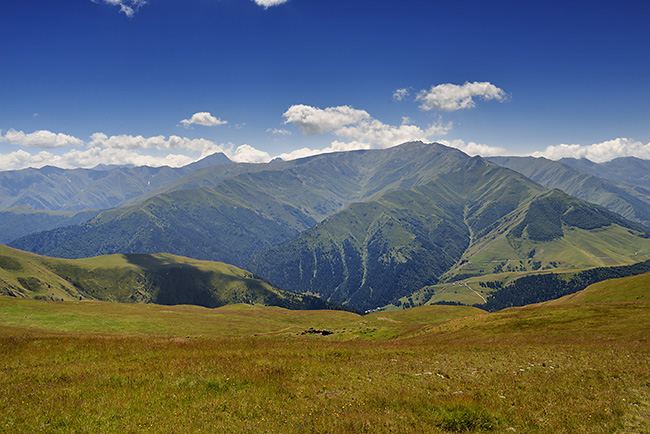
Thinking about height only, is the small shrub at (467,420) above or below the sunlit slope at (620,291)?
above

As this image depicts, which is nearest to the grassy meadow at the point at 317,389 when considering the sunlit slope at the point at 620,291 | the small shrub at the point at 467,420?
the small shrub at the point at 467,420

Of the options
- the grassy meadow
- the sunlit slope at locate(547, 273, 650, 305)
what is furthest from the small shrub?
the sunlit slope at locate(547, 273, 650, 305)

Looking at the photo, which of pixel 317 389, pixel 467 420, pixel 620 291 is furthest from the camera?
pixel 620 291

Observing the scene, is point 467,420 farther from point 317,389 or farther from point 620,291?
point 620,291

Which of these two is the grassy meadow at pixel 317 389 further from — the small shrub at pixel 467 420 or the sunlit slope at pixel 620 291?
the sunlit slope at pixel 620 291

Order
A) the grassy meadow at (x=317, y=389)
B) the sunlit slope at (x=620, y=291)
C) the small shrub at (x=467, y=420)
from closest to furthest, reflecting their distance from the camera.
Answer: the grassy meadow at (x=317, y=389), the small shrub at (x=467, y=420), the sunlit slope at (x=620, y=291)

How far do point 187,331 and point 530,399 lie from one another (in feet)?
201

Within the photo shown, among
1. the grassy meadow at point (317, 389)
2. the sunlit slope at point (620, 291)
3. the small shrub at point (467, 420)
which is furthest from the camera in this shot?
the sunlit slope at point (620, 291)

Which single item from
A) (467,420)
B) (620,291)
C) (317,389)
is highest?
(467,420)

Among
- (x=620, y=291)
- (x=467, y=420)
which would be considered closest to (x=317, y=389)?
(x=467, y=420)

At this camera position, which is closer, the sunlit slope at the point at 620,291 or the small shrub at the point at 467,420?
the small shrub at the point at 467,420

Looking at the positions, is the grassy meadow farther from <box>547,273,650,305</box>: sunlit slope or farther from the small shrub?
<box>547,273,650,305</box>: sunlit slope

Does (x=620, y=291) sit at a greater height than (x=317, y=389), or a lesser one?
lesser

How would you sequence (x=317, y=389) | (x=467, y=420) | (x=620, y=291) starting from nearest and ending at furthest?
(x=467, y=420) < (x=317, y=389) < (x=620, y=291)
